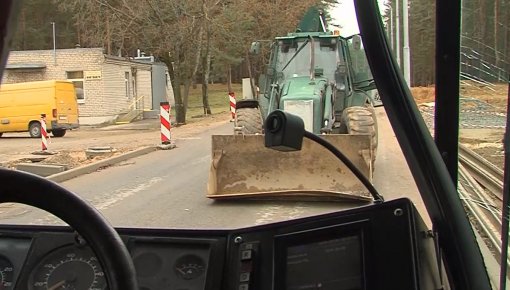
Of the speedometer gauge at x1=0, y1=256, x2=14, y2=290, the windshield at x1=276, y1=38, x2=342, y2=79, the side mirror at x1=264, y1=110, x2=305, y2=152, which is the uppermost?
the windshield at x1=276, y1=38, x2=342, y2=79

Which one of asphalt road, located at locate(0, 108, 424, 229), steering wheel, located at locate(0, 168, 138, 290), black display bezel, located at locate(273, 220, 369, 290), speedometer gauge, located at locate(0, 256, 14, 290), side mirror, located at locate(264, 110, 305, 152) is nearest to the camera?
steering wheel, located at locate(0, 168, 138, 290)

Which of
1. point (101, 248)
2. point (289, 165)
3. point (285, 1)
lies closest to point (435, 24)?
point (101, 248)

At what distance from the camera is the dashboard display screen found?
1986mm

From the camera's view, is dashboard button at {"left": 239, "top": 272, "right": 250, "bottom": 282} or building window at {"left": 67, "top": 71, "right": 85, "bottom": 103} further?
building window at {"left": 67, "top": 71, "right": 85, "bottom": 103}

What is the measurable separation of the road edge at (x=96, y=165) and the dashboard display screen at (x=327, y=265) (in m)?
9.58

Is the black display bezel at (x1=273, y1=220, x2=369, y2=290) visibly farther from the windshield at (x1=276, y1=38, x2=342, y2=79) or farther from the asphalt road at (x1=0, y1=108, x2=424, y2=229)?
the windshield at (x1=276, y1=38, x2=342, y2=79)

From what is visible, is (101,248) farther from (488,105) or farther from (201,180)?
(201,180)

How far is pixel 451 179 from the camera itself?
5.49 feet

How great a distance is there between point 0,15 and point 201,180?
10186 mm

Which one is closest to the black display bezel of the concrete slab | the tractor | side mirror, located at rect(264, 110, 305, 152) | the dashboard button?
the dashboard button

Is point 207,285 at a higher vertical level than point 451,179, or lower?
lower

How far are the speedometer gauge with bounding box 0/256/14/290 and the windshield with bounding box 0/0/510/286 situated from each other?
9.7 inches

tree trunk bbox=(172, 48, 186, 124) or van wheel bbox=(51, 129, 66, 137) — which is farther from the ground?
tree trunk bbox=(172, 48, 186, 124)

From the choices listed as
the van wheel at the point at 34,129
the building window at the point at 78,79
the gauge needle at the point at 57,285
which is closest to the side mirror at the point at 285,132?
the gauge needle at the point at 57,285
